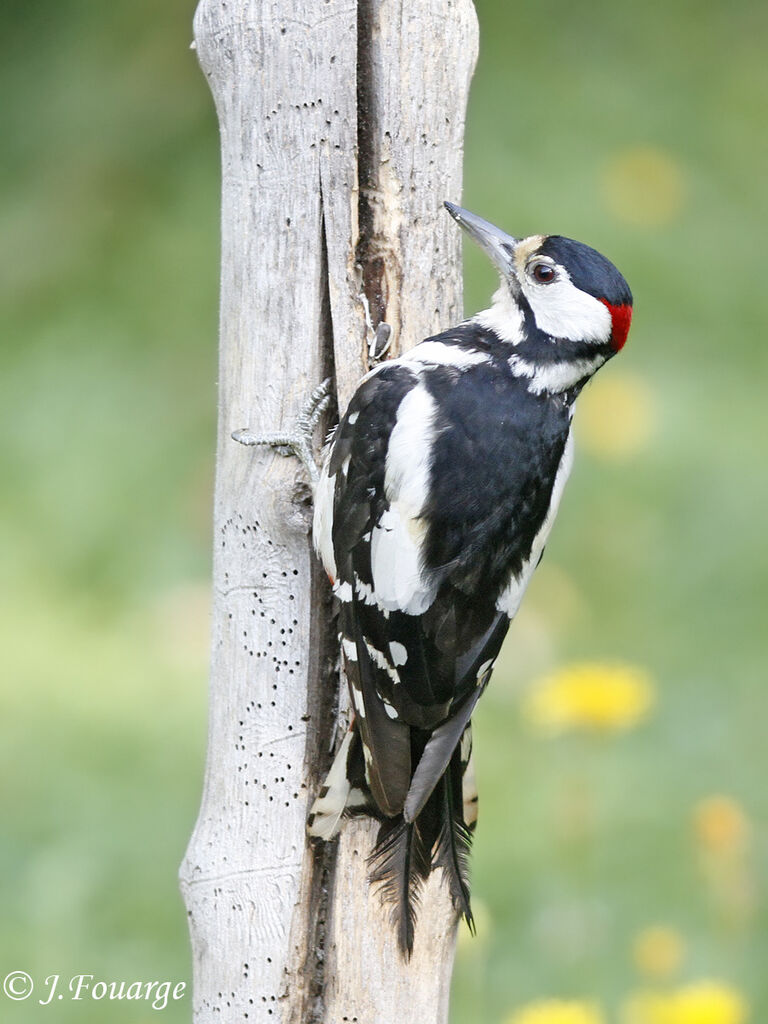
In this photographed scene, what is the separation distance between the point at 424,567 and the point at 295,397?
0.33 metres

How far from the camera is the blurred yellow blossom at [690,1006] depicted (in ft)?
8.65

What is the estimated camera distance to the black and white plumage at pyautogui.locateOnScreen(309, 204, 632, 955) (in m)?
2.12

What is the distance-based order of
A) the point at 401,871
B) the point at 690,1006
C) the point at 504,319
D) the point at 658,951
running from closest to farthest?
the point at 401,871, the point at 504,319, the point at 690,1006, the point at 658,951

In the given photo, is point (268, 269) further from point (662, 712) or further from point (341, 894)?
point (662, 712)

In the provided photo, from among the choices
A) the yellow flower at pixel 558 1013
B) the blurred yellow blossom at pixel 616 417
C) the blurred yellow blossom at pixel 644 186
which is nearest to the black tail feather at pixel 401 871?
the yellow flower at pixel 558 1013

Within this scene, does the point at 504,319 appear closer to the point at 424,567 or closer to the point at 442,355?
the point at 442,355

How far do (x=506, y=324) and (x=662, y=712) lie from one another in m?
1.78

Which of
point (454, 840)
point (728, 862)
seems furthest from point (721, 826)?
point (454, 840)

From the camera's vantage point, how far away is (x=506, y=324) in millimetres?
2424

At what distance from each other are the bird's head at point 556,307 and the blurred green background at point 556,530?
2.92 ft

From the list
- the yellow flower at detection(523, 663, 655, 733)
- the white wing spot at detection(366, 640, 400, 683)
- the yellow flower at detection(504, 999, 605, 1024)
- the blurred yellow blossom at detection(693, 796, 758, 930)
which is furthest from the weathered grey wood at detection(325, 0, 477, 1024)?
the blurred yellow blossom at detection(693, 796, 758, 930)

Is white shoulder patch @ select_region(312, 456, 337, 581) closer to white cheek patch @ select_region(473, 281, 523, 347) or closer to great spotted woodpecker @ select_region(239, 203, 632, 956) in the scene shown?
great spotted woodpecker @ select_region(239, 203, 632, 956)

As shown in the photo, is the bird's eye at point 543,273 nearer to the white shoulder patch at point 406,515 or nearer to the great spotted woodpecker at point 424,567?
the great spotted woodpecker at point 424,567

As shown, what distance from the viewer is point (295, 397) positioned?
219 centimetres
